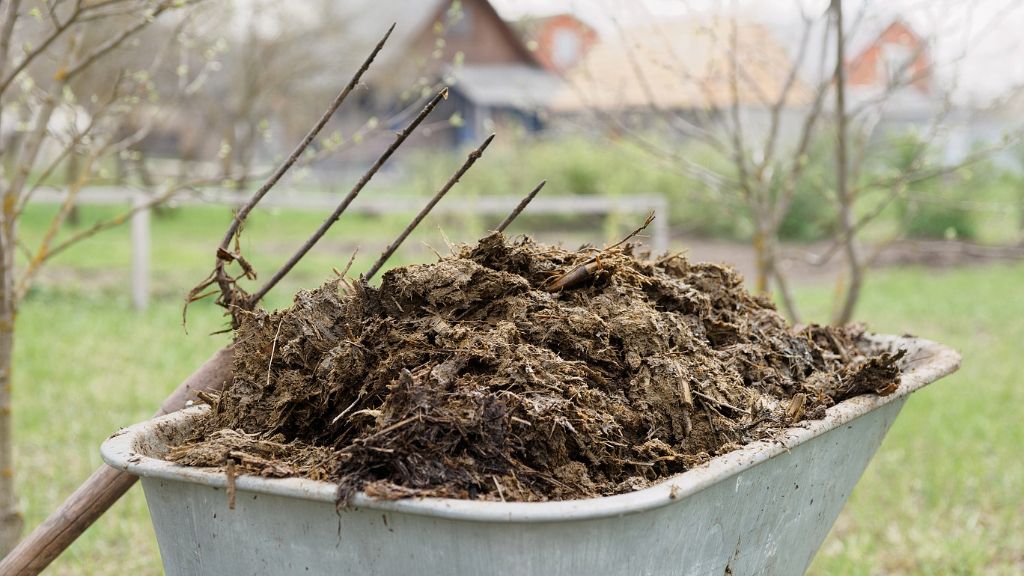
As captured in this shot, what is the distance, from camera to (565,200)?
9.98 meters

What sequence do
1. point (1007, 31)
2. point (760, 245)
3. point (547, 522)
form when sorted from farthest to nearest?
point (1007, 31)
point (760, 245)
point (547, 522)

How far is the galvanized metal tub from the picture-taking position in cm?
127

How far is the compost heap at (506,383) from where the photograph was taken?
4.68 ft

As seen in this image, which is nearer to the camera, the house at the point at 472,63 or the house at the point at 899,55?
the house at the point at 899,55

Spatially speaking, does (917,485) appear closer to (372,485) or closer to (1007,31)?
(1007,31)

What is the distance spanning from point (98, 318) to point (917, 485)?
618cm

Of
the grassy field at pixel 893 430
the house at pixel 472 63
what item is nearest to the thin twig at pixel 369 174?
the grassy field at pixel 893 430

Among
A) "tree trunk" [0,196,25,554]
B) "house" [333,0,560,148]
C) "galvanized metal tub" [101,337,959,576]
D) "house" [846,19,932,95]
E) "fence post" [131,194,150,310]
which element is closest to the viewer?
"galvanized metal tub" [101,337,959,576]

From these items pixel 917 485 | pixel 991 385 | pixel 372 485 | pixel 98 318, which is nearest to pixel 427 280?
pixel 372 485

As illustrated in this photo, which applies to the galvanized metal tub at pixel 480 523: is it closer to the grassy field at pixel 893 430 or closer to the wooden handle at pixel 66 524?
the wooden handle at pixel 66 524

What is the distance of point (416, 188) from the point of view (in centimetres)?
1391

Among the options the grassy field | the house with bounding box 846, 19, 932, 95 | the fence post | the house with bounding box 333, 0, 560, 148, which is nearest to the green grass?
the grassy field

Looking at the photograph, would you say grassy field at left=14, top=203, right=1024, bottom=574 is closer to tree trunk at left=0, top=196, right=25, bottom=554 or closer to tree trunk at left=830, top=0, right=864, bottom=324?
tree trunk at left=0, top=196, right=25, bottom=554

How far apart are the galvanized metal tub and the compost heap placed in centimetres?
5
